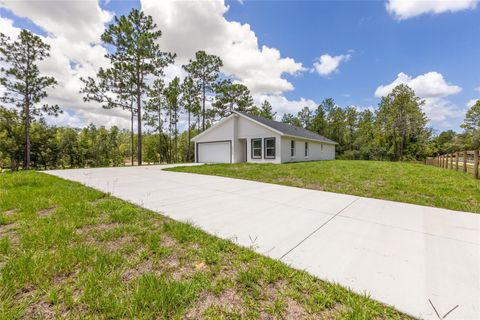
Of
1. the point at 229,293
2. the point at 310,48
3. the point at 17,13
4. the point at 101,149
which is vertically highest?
the point at 310,48

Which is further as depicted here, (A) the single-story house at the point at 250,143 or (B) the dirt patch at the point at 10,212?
(A) the single-story house at the point at 250,143

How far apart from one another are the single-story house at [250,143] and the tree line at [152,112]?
6140 millimetres

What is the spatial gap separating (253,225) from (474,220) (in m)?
3.74

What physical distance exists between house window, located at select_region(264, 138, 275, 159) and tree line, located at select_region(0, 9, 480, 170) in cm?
1087

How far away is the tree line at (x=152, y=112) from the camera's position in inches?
607

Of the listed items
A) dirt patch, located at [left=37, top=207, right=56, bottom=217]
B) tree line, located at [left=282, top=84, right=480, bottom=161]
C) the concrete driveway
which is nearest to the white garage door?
the concrete driveway

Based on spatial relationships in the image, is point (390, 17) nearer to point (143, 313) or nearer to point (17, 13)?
point (143, 313)

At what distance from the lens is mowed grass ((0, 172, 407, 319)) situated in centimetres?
142

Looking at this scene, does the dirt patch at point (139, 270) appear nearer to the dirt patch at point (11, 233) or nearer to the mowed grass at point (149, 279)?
the mowed grass at point (149, 279)

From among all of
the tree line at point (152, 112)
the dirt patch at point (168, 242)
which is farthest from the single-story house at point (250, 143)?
the dirt patch at point (168, 242)

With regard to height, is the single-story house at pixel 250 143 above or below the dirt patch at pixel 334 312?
above

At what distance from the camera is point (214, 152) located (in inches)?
671

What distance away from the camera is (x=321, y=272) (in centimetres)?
189

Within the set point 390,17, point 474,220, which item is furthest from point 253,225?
point 390,17
